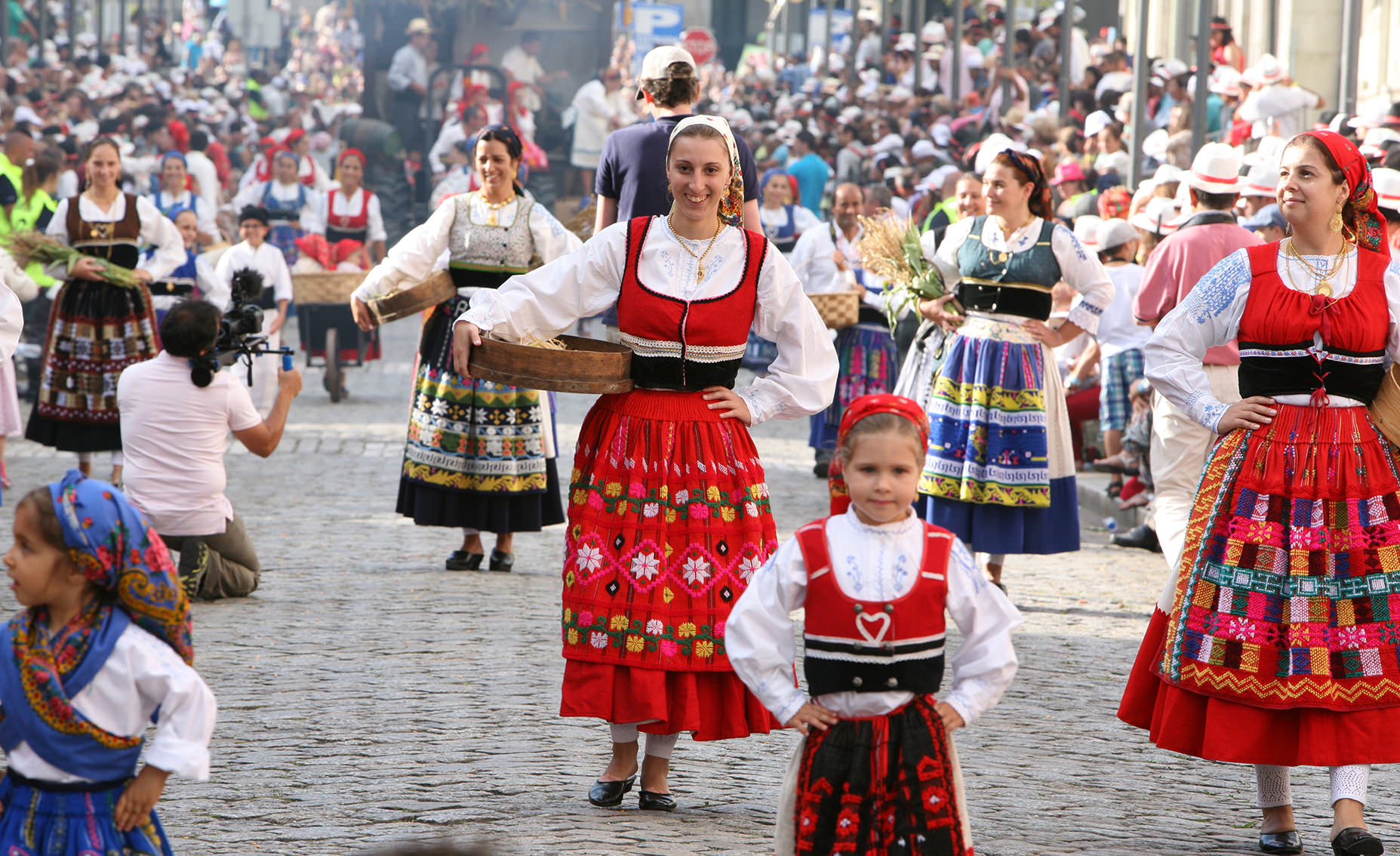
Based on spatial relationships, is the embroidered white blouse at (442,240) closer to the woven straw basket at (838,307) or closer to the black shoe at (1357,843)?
the woven straw basket at (838,307)

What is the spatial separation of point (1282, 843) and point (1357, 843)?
0.25m

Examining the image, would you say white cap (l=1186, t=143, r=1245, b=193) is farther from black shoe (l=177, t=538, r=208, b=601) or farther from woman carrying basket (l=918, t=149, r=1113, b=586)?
black shoe (l=177, t=538, r=208, b=601)

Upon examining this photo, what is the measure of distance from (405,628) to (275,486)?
4532 millimetres

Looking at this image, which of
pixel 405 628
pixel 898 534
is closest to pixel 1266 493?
pixel 898 534

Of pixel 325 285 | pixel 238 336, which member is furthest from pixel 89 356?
pixel 238 336

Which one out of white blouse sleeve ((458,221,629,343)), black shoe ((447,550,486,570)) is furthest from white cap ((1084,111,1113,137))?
white blouse sleeve ((458,221,629,343))

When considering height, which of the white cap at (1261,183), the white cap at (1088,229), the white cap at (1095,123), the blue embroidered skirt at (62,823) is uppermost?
the white cap at (1095,123)

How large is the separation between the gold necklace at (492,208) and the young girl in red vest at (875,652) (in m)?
4.79

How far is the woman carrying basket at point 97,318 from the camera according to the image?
10906 mm

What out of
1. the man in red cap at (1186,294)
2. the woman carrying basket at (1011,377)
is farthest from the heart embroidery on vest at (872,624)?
the woman carrying basket at (1011,377)

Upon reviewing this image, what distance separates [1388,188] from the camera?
817cm

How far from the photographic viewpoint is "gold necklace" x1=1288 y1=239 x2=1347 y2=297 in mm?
5062

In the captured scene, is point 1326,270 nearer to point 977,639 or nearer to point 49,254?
point 977,639

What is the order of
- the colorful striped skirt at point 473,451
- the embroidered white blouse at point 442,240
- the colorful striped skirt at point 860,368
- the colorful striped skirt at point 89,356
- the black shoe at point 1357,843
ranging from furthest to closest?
the colorful striped skirt at point 860,368 < the colorful striped skirt at point 89,356 < the colorful striped skirt at point 473,451 < the embroidered white blouse at point 442,240 < the black shoe at point 1357,843
